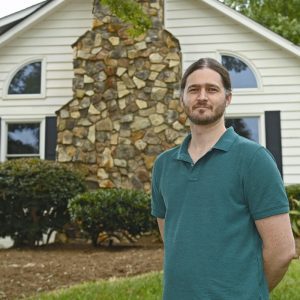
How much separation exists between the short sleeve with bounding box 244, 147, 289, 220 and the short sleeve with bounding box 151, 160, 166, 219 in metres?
0.48

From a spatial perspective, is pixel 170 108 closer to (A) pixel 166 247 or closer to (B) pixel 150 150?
(B) pixel 150 150

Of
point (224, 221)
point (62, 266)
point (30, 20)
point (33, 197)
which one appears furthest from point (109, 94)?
point (224, 221)

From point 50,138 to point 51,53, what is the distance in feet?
6.45

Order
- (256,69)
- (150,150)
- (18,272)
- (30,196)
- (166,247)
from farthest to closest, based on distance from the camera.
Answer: (256,69), (150,150), (30,196), (18,272), (166,247)

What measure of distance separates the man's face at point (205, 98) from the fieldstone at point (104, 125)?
818 cm

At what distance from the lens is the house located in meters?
10.1

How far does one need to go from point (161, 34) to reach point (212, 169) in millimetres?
8768

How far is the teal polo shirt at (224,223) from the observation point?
6.12 feet

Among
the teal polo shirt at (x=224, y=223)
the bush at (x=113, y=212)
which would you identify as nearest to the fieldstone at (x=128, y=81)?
the bush at (x=113, y=212)

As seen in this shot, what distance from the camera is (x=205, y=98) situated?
6.65ft

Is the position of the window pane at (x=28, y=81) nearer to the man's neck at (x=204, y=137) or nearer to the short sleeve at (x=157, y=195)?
the short sleeve at (x=157, y=195)

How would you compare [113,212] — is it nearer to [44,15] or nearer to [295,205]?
[295,205]

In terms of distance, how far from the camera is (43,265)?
6.58 metres

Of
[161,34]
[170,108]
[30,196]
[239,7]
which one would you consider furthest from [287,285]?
[239,7]
